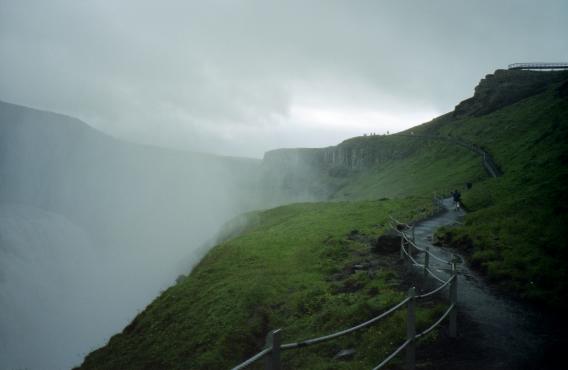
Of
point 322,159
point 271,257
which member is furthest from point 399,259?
point 322,159

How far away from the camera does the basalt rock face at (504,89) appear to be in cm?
10356

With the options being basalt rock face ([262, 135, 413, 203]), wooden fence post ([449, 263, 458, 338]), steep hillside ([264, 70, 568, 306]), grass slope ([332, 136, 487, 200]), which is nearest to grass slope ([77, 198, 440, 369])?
wooden fence post ([449, 263, 458, 338])

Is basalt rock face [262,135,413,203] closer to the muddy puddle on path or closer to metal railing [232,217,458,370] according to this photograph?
the muddy puddle on path

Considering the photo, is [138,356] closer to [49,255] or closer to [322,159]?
[49,255]

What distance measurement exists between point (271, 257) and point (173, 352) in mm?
13156

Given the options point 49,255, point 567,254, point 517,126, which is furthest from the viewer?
point 49,255

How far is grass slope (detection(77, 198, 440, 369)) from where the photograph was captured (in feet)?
40.9

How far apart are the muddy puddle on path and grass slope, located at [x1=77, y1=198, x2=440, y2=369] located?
1.35 m

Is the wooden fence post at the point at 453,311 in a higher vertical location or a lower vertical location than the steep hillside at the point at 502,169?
lower

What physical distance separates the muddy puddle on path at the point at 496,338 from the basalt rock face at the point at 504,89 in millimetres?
112200

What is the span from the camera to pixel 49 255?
476 feet

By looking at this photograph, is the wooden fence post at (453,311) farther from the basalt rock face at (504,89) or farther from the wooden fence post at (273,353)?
the basalt rock face at (504,89)

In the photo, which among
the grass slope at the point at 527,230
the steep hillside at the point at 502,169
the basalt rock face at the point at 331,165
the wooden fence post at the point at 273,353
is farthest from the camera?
the basalt rock face at the point at 331,165

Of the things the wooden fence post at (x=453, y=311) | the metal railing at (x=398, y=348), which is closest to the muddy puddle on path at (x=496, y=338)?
the wooden fence post at (x=453, y=311)
